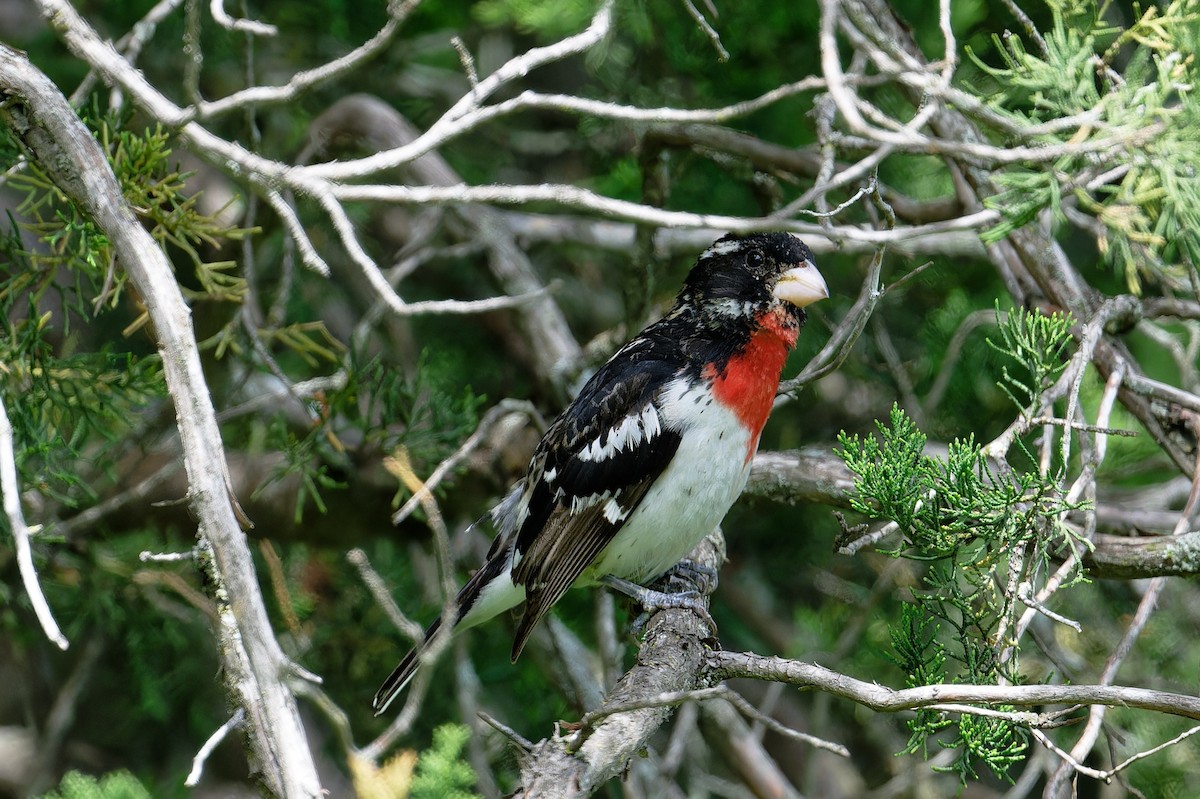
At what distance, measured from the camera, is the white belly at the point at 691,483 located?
3311 millimetres

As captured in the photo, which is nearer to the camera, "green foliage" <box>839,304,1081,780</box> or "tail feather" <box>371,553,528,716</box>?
"green foliage" <box>839,304,1081,780</box>

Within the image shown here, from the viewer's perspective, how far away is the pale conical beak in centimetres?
350

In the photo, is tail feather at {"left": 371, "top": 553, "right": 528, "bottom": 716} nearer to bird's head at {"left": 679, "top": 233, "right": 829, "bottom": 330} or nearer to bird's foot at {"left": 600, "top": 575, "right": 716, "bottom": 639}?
bird's foot at {"left": 600, "top": 575, "right": 716, "bottom": 639}

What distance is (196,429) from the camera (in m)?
1.91

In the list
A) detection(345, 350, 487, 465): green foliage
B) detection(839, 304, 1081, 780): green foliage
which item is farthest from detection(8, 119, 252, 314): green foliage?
detection(839, 304, 1081, 780): green foliage

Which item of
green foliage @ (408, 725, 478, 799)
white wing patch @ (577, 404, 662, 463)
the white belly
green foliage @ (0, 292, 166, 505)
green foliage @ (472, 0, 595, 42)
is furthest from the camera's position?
green foliage @ (472, 0, 595, 42)

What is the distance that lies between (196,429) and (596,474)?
5.55 feet

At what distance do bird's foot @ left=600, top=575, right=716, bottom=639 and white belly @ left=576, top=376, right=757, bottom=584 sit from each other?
12 cm

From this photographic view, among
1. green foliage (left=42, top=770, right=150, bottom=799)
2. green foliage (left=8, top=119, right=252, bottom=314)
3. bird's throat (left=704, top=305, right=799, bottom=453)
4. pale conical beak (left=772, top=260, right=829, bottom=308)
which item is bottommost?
bird's throat (left=704, top=305, right=799, bottom=453)

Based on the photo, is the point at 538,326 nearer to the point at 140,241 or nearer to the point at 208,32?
the point at 208,32

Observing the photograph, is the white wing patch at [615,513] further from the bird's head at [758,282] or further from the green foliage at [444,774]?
the green foliage at [444,774]

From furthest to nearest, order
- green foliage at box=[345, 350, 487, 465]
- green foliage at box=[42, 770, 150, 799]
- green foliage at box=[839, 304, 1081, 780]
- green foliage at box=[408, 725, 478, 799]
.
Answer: green foliage at box=[345, 350, 487, 465] < green foliage at box=[42, 770, 150, 799] < green foliage at box=[839, 304, 1081, 780] < green foliage at box=[408, 725, 478, 799]

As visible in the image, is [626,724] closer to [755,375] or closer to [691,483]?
[691,483]

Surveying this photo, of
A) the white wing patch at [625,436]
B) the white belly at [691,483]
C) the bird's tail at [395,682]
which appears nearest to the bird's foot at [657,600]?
the white belly at [691,483]
